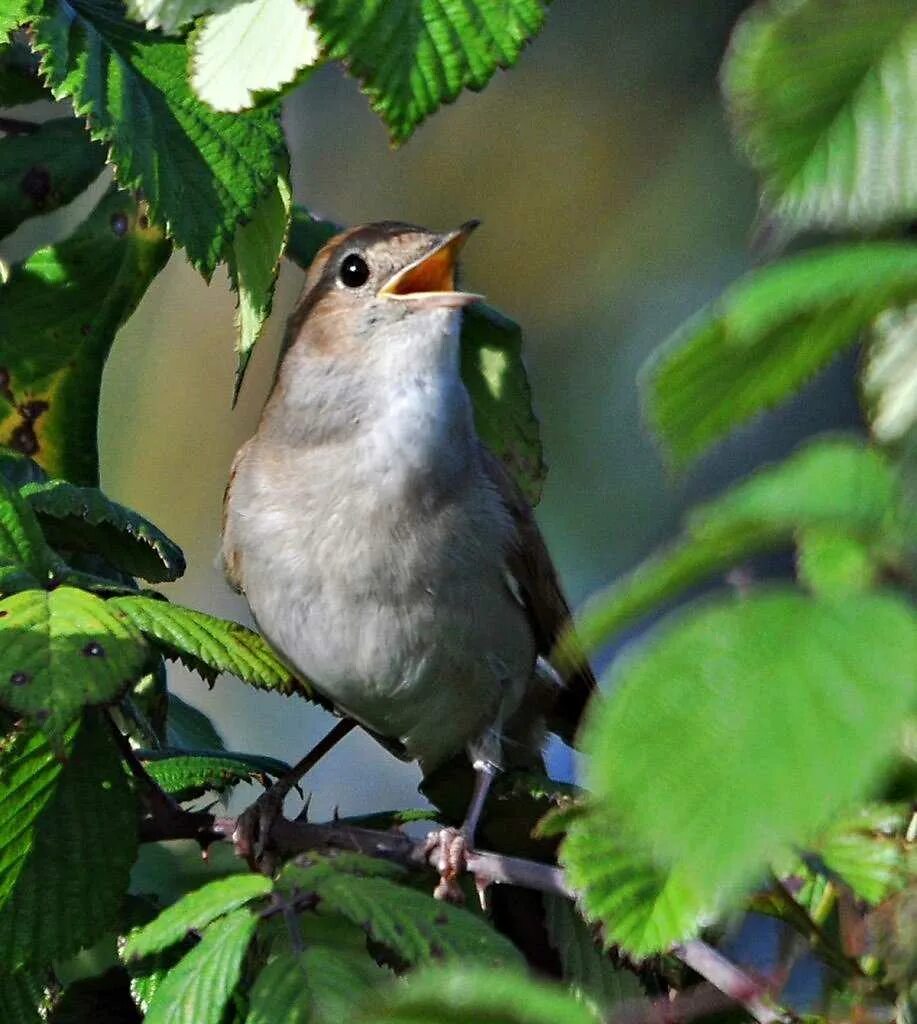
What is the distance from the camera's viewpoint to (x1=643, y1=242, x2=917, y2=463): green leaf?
0.77 metres

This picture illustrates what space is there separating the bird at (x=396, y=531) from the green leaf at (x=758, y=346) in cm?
198

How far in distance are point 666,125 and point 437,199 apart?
1.06m

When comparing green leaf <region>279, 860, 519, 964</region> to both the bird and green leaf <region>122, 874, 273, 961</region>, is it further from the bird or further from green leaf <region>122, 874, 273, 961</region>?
the bird

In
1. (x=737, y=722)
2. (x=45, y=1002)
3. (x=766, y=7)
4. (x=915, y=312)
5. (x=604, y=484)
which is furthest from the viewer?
(x=604, y=484)

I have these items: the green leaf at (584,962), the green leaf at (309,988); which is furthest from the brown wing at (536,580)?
the green leaf at (309,988)

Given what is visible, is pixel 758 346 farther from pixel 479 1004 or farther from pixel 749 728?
pixel 479 1004

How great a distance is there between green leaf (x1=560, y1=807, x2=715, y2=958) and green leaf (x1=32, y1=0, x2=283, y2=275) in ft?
3.11

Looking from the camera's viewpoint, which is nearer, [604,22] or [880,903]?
[880,903]

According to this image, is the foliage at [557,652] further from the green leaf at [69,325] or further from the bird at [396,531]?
the bird at [396,531]

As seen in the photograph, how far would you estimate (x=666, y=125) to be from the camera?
23.9 ft

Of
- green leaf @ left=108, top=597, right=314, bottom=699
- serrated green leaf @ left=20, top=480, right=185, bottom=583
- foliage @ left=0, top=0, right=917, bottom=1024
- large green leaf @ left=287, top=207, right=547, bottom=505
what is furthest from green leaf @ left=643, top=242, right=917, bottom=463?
large green leaf @ left=287, top=207, right=547, bottom=505

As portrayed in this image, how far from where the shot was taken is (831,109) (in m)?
0.85

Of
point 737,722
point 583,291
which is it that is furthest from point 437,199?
point 737,722

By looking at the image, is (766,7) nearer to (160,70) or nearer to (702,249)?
(160,70)
